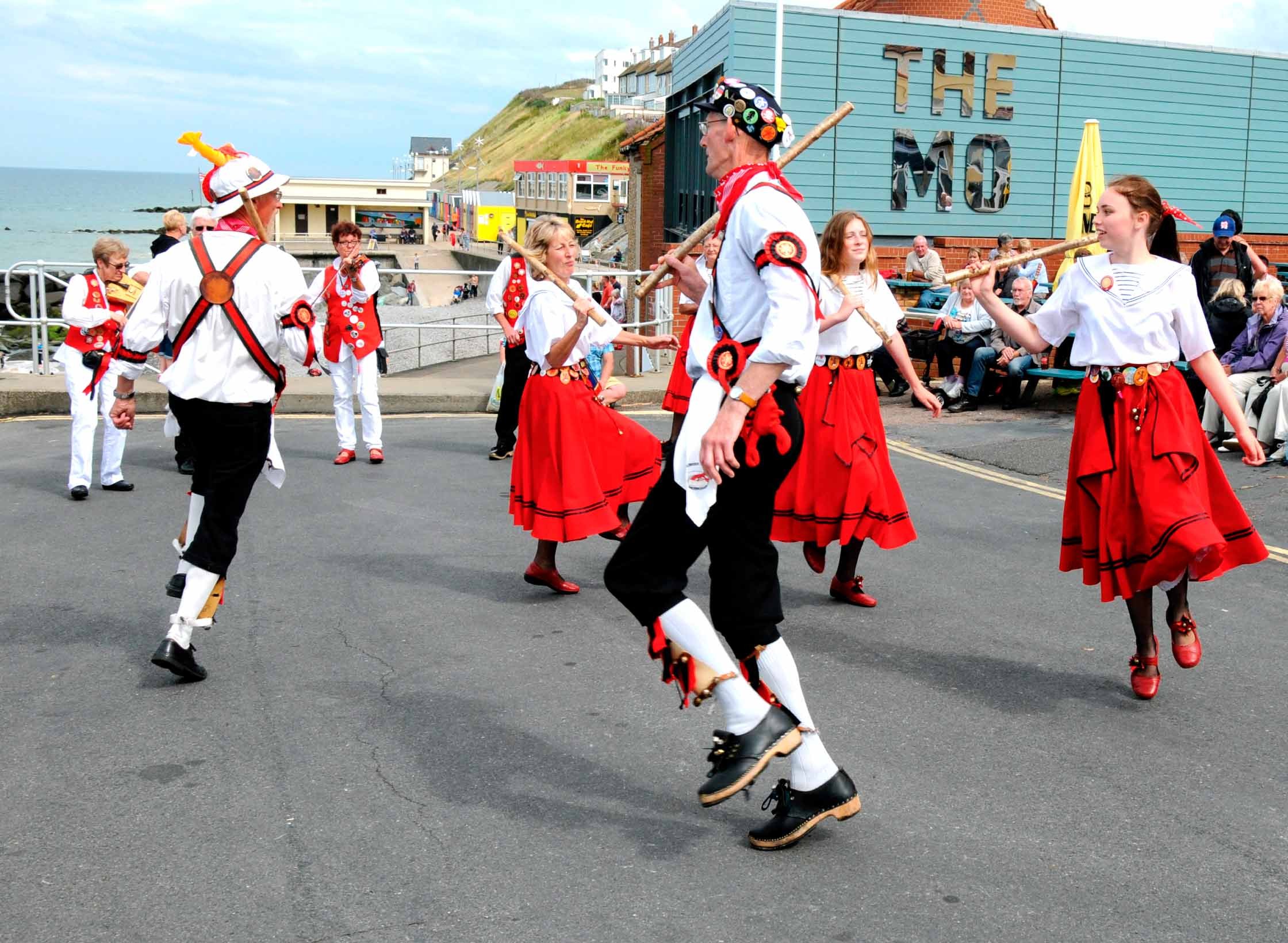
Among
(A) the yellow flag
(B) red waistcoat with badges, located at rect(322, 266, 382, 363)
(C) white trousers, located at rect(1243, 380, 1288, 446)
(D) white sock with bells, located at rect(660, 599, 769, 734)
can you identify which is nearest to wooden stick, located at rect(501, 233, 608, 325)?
(D) white sock with bells, located at rect(660, 599, 769, 734)

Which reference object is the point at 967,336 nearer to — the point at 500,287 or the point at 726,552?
the point at 500,287

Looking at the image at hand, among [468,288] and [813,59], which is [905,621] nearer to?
[813,59]

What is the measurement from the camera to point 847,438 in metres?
6.32

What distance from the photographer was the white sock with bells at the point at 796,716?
12.0 feet

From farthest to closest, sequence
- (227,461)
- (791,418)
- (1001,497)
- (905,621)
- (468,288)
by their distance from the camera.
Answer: (468,288)
(1001,497)
(905,621)
(227,461)
(791,418)

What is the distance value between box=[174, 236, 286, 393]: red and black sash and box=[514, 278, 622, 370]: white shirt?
164 cm

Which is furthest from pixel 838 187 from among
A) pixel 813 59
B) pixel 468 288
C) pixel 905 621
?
pixel 468 288

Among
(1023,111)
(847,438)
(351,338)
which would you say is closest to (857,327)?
(847,438)

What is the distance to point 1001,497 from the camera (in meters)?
9.21

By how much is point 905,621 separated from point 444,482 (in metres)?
4.40

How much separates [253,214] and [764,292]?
2.64 metres

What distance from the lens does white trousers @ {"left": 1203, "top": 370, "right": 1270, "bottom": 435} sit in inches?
436

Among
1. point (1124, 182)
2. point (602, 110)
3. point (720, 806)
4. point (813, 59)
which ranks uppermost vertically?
point (602, 110)

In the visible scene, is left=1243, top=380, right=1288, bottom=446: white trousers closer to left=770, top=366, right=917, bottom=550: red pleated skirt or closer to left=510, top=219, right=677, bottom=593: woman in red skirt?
left=770, top=366, right=917, bottom=550: red pleated skirt
